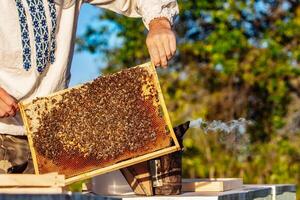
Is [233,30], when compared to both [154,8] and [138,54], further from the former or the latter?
[154,8]

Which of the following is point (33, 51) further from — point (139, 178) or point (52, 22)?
point (139, 178)

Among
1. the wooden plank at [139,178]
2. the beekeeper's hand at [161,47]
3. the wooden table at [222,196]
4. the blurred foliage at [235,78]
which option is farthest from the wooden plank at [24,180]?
the blurred foliage at [235,78]

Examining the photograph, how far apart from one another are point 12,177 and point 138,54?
7.53 metres

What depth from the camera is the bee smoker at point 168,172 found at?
12.1 ft

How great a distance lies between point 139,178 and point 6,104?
0.69 meters

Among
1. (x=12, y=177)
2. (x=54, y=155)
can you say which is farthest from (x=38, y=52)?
(x=12, y=177)

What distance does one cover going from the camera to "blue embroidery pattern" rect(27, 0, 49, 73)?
357cm

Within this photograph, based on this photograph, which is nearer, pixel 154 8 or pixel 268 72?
pixel 154 8

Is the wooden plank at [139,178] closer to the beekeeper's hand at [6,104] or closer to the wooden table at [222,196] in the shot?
the wooden table at [222,196]

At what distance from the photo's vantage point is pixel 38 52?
3.57 meters

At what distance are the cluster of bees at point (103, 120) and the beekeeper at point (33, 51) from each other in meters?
0.15

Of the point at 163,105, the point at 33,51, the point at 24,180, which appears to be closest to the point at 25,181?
the point at 24,180

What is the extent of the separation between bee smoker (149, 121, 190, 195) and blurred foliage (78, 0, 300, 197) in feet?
19.8

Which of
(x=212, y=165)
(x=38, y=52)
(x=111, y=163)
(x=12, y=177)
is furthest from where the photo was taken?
(x=212, y=165)
